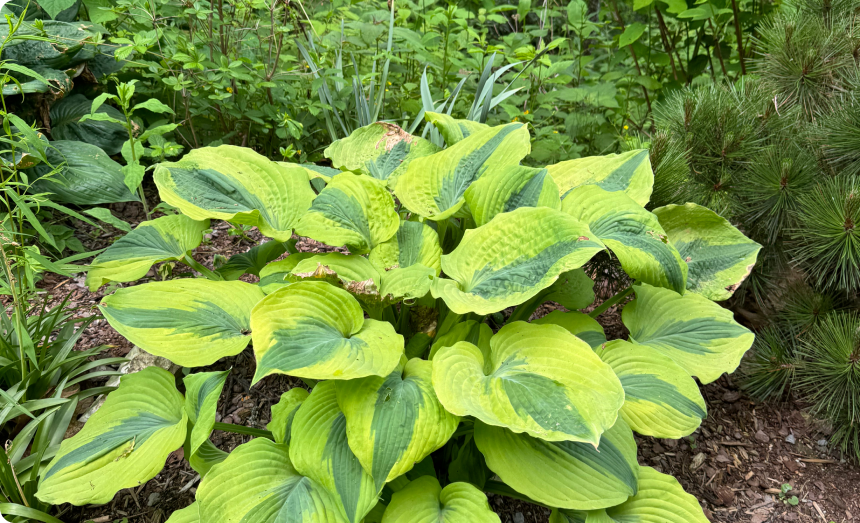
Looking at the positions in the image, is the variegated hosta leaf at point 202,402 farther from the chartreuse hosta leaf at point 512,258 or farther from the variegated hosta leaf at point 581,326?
the variegated hosta leaf at point 581,326

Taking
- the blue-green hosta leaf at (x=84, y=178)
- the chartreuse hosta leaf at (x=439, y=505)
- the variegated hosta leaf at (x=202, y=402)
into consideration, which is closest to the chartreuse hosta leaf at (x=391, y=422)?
the chartreuse hosta leaf at (x=439, y=505)

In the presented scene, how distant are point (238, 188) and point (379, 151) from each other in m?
0.50

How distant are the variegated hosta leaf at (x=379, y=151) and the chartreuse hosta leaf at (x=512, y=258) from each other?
0.55 metres

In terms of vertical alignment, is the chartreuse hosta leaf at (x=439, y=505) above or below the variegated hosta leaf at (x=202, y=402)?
below

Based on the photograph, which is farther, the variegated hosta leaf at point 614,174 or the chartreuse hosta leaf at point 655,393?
the variegated hosta leaf at point 614,174

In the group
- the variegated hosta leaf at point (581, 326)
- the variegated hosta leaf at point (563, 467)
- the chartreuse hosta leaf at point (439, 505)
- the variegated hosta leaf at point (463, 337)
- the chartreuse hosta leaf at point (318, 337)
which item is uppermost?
the chartreuse hosta leaf at point (318, 337)

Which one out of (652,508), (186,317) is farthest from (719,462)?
(186,317)

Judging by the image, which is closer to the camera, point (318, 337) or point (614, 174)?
point (318, 337)

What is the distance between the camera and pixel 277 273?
4.86 feet

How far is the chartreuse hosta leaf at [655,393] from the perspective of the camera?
1.25 metres

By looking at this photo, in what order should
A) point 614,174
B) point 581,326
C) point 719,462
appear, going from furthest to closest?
point 719,462
point 614,174
point 581,326

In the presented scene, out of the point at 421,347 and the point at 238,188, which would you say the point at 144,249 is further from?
the point at 421,347

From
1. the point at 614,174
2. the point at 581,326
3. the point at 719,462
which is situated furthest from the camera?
the point at 719,462

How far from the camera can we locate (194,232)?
5.21ft
